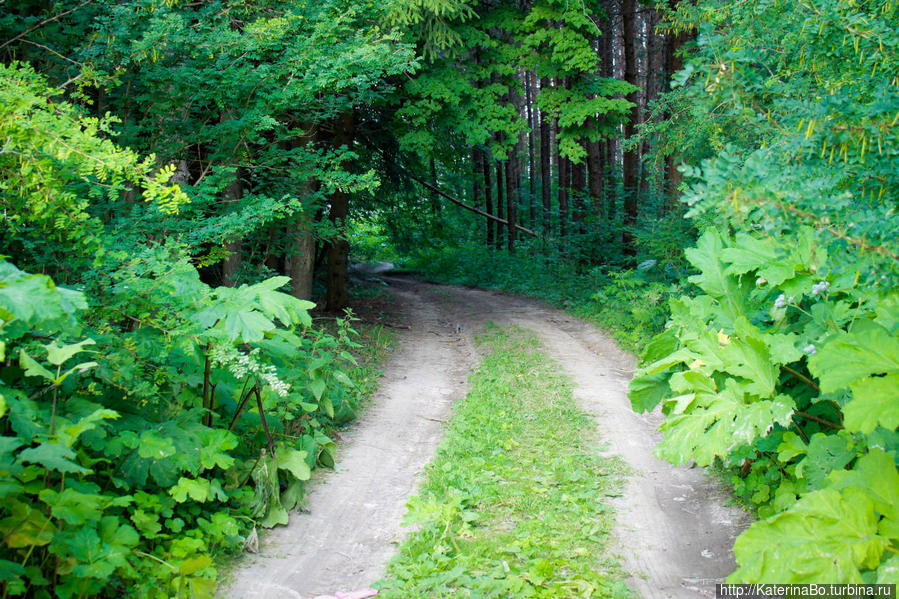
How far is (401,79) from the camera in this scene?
12039mm

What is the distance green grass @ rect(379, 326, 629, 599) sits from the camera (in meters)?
3.78

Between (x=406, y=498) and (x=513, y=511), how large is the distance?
97 centimetres

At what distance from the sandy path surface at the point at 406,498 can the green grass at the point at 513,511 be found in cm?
19

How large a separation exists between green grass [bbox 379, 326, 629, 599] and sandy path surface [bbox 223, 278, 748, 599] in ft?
0.63

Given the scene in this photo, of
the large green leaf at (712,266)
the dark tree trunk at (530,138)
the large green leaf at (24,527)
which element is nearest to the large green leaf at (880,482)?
the large green leaf at (712,266)

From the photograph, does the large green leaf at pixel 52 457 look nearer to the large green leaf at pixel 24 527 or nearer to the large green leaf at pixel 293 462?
the large green leaf at pixel 24 527

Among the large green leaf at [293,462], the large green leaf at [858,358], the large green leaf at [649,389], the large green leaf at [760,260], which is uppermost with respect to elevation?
the large green leaf at [760,260]

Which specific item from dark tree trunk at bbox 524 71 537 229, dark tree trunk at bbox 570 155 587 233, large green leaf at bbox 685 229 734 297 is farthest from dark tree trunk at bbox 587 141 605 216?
large green leaf at bbox 685 229 734 297

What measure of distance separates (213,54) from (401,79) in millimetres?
5703

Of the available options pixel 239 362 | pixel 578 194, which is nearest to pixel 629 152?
pixel 578 194

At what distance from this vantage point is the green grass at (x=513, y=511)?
378 centimetres

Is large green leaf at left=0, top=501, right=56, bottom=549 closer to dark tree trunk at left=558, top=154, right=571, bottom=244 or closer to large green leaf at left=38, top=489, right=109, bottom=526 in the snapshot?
large green leaf at left=38, top=489, right=109, bottom=526

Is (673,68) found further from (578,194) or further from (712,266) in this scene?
(712,266)

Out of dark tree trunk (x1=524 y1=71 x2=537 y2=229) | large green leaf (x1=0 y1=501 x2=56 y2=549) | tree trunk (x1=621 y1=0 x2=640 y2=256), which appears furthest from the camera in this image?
dark tree trunk (x1=524 y1=71 x2=537 y2=229)
